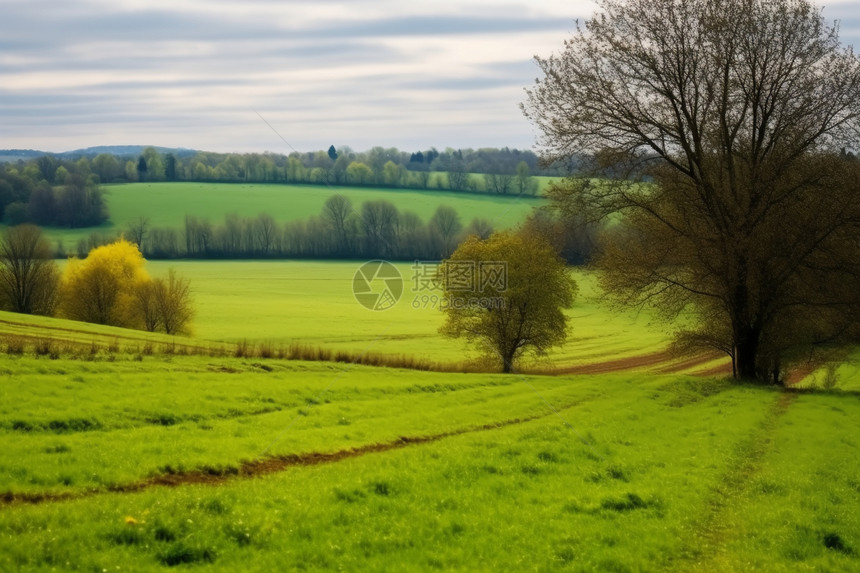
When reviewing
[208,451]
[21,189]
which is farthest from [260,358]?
[21,189]

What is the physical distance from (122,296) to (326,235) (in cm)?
3730

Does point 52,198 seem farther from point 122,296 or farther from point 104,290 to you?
point 122,296

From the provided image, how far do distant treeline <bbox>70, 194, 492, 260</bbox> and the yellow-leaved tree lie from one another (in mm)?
24879

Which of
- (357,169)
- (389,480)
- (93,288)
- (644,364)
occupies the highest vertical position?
(357,169)

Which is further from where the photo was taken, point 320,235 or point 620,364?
point 320,235

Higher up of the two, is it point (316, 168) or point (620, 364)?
point (316, 168)

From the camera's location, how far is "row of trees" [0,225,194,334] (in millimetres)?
68062

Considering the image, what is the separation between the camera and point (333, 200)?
292 ft

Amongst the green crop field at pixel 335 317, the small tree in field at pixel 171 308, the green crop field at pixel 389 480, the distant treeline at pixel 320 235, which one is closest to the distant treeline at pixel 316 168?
the distant treeline at pixel 320 235

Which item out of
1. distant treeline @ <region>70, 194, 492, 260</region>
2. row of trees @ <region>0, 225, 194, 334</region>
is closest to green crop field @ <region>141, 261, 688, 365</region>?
distant treeline @ <region>70, 194, 492, 260</region>

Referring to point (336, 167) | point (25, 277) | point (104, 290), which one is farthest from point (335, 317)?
point (25, 277)

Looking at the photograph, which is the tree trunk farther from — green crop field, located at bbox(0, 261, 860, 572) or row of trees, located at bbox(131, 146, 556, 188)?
row of trees, located at bbox(131, 146, 556, 188)

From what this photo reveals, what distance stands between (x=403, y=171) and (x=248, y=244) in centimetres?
2851

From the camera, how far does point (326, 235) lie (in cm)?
10219
